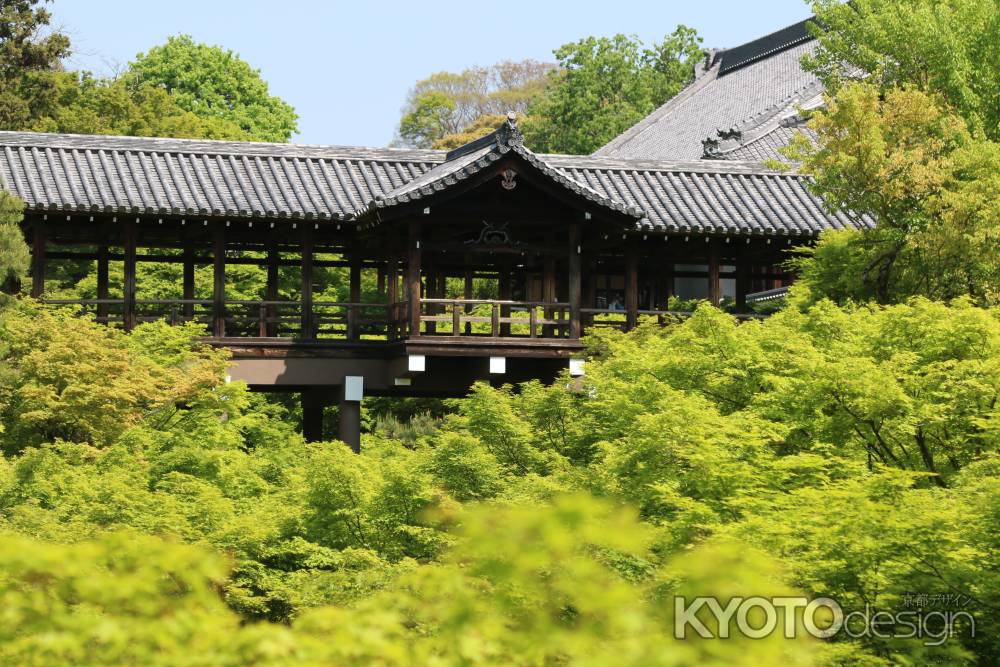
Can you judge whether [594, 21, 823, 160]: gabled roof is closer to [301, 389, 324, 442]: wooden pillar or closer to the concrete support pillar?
[301, 389, 324, 442]: wooden pillar

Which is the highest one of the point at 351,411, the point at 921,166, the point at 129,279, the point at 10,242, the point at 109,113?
the point at 109,113

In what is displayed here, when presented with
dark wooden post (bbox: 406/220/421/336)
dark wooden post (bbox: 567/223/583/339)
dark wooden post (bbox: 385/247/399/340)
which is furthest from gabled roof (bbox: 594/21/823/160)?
dark wooden post (bbox: 406/220/421/336)

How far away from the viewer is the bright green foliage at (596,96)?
54.1 metres

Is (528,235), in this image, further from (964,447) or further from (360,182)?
(964,447)

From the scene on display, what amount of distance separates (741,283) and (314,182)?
25.1 feet

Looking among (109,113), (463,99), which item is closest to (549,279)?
(109,113)

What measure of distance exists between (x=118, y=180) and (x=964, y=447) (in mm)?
15160

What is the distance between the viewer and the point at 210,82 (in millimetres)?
53062

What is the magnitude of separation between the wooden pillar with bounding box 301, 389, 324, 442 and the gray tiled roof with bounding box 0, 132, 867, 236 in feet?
14.5

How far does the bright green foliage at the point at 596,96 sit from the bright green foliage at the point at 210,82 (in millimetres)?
10662

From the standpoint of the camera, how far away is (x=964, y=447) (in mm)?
12148

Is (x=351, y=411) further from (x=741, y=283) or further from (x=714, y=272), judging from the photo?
(x=741, y=283)

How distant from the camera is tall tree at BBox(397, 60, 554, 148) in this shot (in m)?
74.4

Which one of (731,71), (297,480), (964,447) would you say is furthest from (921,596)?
(731,71)
